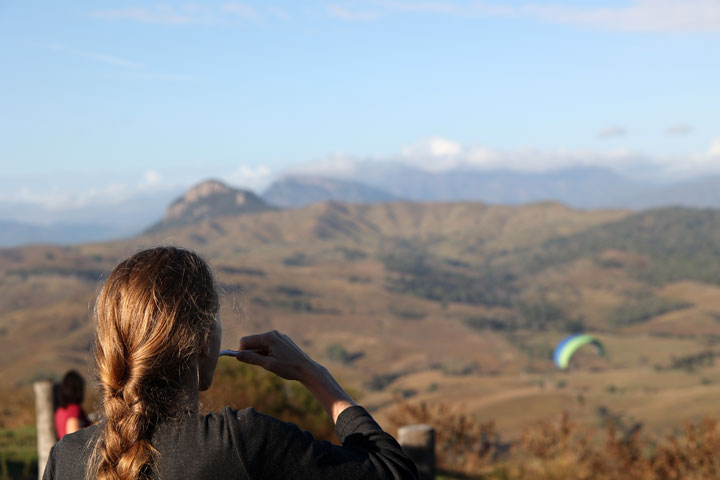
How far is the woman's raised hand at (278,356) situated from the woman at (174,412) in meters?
0.16

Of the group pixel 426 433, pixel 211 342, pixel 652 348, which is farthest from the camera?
pixel 652 348

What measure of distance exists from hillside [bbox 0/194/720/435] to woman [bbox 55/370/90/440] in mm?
8029

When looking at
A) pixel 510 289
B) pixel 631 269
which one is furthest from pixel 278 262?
pixel 631 269

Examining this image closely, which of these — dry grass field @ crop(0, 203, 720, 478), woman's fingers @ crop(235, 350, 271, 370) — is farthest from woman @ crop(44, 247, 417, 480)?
dry grass field @ crop(0, 203, 720, 478)

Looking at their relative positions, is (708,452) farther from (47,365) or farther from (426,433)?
(47,365)

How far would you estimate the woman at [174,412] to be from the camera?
1617 mm

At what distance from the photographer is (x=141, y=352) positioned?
1638mm

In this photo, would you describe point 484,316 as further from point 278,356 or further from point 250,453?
point 250,453

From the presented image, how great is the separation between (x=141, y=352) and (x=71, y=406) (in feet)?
12.5

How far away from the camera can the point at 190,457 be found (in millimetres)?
1612

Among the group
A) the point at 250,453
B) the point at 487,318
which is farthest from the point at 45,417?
the point at 487,318

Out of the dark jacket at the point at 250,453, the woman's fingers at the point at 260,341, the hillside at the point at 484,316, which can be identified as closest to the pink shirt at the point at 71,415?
the woman's fingers at the point at 260,341

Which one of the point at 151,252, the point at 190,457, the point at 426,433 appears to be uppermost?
the point at 151,252

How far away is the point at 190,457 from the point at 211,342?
0.27 m
